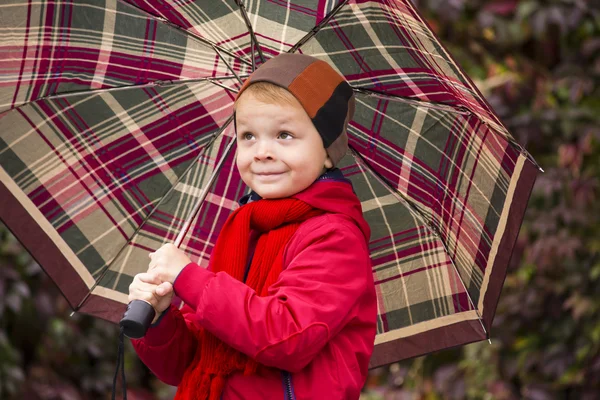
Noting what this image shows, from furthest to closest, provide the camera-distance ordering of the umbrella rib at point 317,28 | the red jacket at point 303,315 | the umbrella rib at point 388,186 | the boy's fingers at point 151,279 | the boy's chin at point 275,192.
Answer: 1. the umbrella rib at point 388,186
2. the umbrella rib at point 317,28
3. the boy's chin at point 275,192
4. the boy's fingers at point 151,279
5. the red jacket at point 303,315

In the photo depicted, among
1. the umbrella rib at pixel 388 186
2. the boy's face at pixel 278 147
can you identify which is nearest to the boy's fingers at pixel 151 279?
the boy's face at pixel 278 147

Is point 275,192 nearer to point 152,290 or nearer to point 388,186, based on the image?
point 152,290

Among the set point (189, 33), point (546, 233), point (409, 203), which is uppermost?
point (189, 33)

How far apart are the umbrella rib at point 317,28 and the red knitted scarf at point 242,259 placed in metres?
0.45

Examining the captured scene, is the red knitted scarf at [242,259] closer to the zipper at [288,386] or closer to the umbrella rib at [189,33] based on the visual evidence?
the zipper at [288,386]

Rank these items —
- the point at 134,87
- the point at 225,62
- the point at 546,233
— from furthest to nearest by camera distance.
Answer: the point at 546,233 < the point at 134,87 < the point at 225,62

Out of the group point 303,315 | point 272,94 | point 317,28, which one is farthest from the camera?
point 317,28

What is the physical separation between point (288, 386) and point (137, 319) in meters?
0.32

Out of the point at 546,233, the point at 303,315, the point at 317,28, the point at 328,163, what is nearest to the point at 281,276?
the point at 303,315

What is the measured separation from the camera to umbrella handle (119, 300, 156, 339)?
1.76 metres

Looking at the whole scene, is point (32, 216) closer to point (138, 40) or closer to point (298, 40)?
point (138, 40)

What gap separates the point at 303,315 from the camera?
1744 mm

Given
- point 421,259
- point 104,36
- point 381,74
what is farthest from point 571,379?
point 104,36

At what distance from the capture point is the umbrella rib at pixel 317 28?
209 cm
